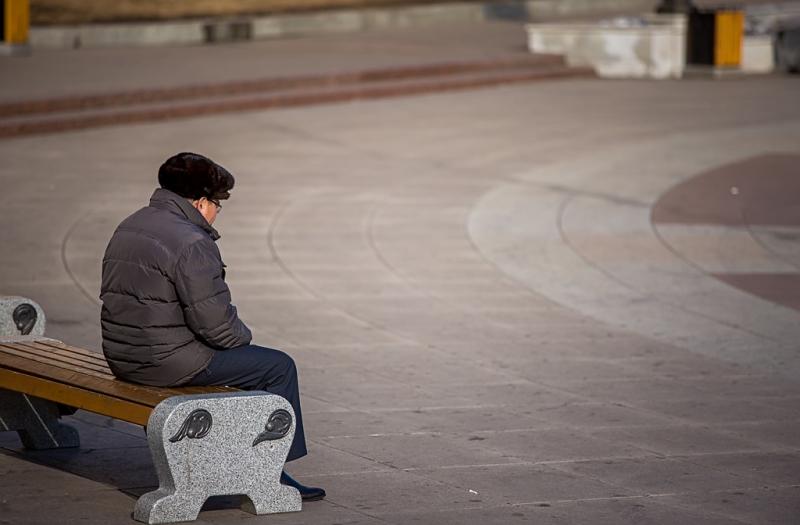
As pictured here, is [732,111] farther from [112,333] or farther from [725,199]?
[112,333]

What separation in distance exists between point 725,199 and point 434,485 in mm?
7599

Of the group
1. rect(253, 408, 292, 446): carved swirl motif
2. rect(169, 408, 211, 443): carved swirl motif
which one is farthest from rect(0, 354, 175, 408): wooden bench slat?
rect(253, 408, 292, 446): carved swirl motif

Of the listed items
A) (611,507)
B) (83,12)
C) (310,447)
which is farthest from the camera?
(83,12)

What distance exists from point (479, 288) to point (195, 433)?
16.0ft

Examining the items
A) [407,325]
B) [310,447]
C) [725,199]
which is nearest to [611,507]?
[310,447]

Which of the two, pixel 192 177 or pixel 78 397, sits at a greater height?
pixel 192 177

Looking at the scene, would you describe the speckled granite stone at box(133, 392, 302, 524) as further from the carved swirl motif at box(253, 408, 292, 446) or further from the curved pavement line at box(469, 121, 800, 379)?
the curved pavement line at box(469, 121, 800, 379)

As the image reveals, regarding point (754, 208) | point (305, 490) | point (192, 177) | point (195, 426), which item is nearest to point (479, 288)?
point (754, 208)

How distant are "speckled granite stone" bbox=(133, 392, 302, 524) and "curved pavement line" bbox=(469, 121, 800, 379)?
3.92m

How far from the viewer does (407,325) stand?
8.28 m

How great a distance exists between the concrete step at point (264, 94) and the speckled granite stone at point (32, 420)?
889 centimetres

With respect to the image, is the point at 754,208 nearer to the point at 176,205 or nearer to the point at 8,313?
the point at 8,313

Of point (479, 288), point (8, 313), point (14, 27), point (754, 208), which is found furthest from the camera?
point (14, 27)

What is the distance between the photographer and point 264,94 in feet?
55.9
